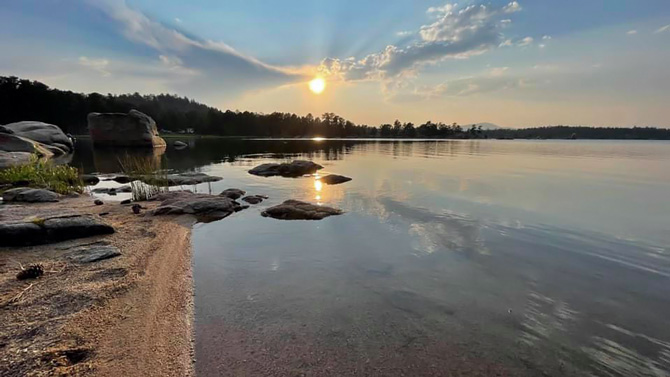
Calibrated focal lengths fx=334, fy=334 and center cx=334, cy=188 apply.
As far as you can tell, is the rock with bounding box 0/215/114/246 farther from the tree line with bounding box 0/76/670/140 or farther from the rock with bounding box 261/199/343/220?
the tree line with bounding box 0/76/670/140

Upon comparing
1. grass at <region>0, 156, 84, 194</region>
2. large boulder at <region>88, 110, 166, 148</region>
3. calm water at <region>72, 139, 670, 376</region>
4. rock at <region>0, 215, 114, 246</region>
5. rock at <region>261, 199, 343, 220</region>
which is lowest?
calm water at <region>72, 139, 670, 376</region>

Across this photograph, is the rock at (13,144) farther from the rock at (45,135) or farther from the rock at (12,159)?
the rock at (45,135)

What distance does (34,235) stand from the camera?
28.7 ft

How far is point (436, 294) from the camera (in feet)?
22.9

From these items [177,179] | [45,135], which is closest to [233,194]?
[177,179]

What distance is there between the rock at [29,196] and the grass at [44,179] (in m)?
2.12

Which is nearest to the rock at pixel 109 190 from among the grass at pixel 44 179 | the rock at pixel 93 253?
the grass at pixel 44 179

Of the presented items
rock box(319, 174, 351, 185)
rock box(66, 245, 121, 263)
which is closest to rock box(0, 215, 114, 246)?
rock box(66, 245, 121, 263)

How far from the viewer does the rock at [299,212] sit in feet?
44.7

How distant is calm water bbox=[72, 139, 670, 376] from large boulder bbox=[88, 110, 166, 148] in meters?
68.1

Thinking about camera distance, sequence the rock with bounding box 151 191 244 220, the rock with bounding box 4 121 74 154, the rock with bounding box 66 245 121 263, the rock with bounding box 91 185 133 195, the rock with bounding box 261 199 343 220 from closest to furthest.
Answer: the rock with bounding box 66 245 121 263 → the rock with bounding box 151 191 244 220 → the rock with bounding box 261 199 343 220 → the rock with bounding box 91 185 133 195 → the rock with bounding box 4 121 74 154

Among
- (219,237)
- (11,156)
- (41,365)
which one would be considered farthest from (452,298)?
(11,156)

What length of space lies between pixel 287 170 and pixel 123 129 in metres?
60.1

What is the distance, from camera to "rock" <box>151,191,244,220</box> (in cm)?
1342
